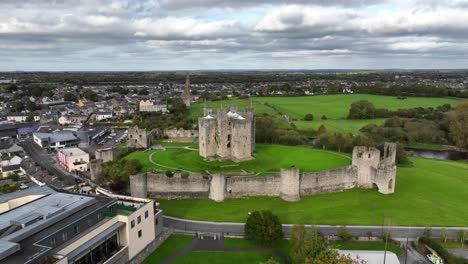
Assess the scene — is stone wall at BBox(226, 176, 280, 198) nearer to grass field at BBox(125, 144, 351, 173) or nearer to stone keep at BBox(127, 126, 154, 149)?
grass field at BBox(125, 144, 351, 173)

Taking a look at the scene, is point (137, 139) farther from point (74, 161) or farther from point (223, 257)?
point (223, 257)

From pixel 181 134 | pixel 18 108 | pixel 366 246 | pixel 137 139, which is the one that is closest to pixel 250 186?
pixel 366 246

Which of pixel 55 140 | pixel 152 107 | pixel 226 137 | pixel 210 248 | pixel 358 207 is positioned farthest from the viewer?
pixel 152 107

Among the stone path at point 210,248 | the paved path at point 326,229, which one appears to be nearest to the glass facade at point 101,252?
the stone path at point 210,248

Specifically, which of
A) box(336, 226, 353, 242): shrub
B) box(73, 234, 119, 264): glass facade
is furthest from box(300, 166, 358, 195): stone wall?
box(73, 234, 119, 264): glass facade

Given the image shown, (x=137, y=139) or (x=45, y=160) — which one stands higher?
(x=137, y=139)

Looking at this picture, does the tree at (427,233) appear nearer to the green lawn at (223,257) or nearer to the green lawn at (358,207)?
the green lawn at (358,207)
